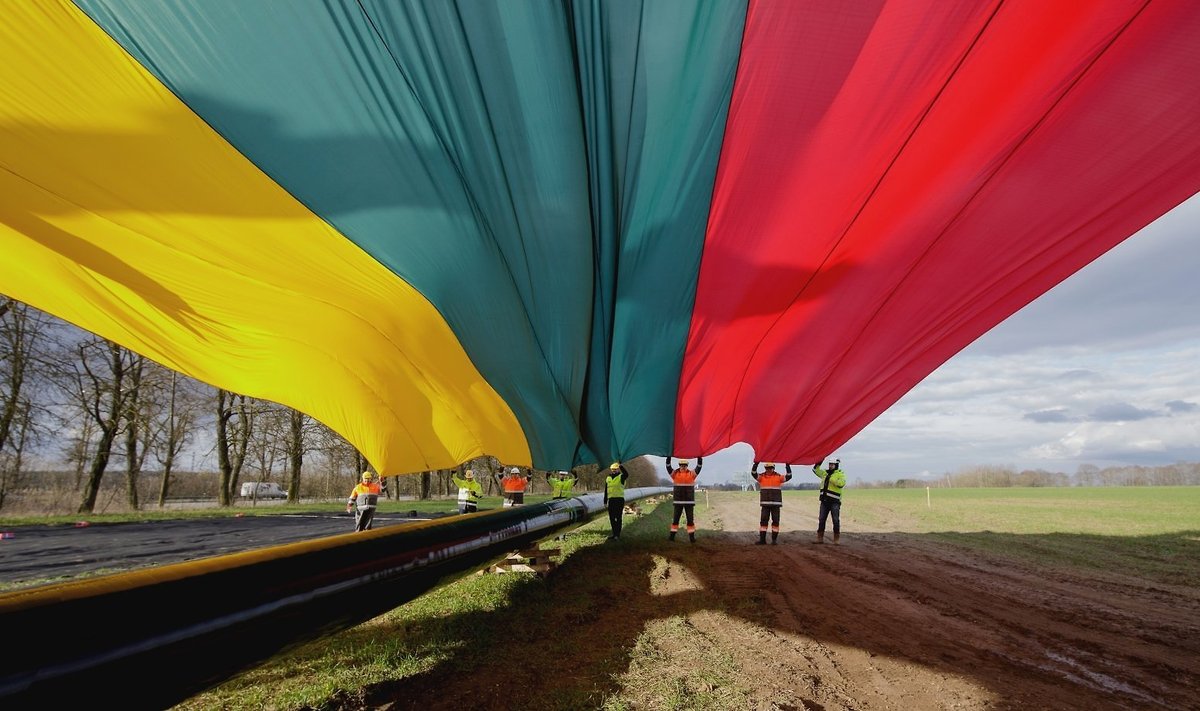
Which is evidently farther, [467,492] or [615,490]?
[467,492]

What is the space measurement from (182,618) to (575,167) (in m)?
2.93

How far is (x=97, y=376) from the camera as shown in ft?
70.3

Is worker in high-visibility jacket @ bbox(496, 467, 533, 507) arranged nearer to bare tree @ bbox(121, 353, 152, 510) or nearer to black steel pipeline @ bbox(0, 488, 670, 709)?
black steel pipeline @ bbox(0, 488, 670, 709)

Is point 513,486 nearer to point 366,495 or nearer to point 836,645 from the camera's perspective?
point 366,495

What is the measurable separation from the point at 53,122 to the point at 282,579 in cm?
277

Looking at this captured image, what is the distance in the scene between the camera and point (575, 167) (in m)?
3.51

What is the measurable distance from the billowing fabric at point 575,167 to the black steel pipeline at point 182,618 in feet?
7.30

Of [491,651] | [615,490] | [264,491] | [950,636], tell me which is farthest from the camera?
[264,491]

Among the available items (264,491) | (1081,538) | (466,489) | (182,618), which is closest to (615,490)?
(466,489)

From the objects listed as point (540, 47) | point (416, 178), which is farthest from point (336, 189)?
point (540, 47)

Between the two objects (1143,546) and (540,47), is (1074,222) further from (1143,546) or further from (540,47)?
(1143,546)

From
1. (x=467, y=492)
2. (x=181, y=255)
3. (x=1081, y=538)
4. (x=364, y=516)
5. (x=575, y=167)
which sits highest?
(x=575, y=167)

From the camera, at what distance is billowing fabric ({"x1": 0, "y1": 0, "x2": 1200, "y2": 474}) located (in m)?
2.77

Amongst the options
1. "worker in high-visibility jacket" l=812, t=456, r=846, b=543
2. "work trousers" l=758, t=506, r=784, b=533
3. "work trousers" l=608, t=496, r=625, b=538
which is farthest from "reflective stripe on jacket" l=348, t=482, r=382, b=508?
"worker in high-visibility jacket" l=812, t=456, r=846, b=543
